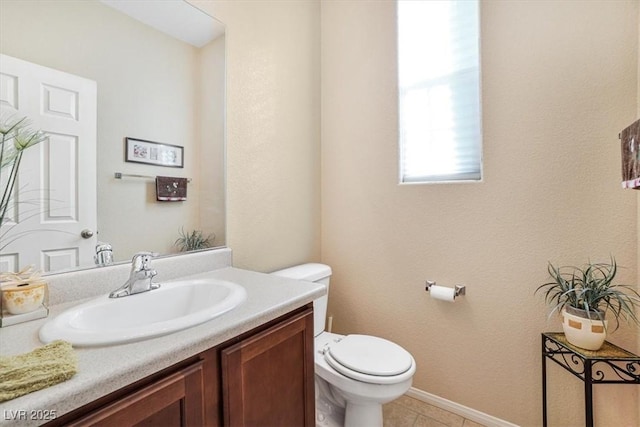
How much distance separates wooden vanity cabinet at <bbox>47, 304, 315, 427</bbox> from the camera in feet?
1.85

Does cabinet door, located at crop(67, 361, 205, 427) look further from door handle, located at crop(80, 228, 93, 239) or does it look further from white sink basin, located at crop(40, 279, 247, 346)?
door handle, located at crop(80, 228, 93, 239)

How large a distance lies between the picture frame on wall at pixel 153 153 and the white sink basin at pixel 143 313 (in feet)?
1.65

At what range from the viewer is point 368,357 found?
1.29 m

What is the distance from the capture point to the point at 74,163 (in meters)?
0.97

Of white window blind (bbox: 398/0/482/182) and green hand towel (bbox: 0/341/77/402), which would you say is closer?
green hand towel (bbox: 0/341/77/402)

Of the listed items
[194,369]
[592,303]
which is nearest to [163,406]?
[194,369]

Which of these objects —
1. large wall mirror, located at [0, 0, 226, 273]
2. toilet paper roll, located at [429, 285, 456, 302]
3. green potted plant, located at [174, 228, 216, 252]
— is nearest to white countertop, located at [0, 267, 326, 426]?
large wall mirror, located at [0, 0, 226, 273]

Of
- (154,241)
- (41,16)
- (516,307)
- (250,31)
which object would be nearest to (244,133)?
(250,31)

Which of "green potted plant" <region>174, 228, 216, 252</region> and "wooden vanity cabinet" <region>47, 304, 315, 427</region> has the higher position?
"green potted plant" <region>174, 228, 216, 252</region>

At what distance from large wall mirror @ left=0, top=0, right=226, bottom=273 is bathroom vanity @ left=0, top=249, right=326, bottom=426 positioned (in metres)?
0.15

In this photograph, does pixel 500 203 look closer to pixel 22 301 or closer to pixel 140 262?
pixel 140 262

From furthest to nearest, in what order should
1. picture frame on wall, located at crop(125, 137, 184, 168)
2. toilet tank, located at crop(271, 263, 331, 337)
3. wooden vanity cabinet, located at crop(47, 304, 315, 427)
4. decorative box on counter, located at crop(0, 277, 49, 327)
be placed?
toilet tank, located at crop(271, 263, 331, 337) → picture frame on wall, located at crop(125, 137, 184, 168) → decorative box on counter, located at crop(0, 277, 49, 327) → wooden vanity cabinet, located at crop(47, 304, 315, 427)

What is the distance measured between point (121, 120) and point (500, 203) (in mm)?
1700

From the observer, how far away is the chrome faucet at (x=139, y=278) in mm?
974
